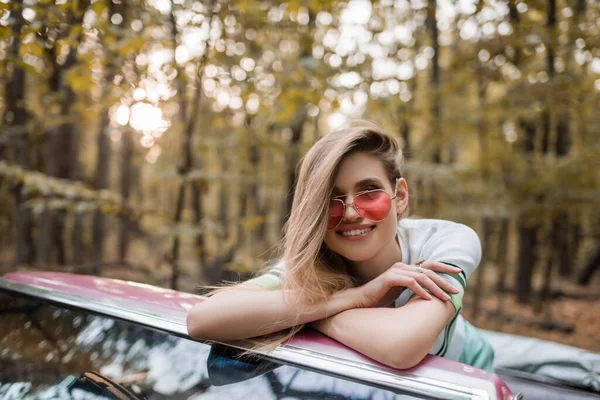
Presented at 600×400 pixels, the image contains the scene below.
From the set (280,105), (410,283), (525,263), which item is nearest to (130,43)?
(280,105)

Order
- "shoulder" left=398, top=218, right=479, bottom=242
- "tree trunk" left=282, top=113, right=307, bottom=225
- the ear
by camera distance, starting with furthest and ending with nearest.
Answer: "tree trunk" left=282, top=113, right=307, bottom=225
the ear
"shoulder" left=398, top=218, right=479, bottom=242

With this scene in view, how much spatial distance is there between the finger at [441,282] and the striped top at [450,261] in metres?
0.03

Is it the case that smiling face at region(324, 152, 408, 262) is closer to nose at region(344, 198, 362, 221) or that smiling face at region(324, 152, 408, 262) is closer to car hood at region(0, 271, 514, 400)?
nose at region(344, 198, 362, 221)

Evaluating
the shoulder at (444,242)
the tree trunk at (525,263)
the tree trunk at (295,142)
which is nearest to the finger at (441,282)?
the shoulder at (444,242)

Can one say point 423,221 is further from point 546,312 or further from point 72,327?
point 546,312

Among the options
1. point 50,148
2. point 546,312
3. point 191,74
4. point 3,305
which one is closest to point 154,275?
point 191,74

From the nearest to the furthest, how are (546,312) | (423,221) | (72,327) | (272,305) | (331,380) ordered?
(331,380)
(272,305)
(72,327)
(423,221)
(546,312)

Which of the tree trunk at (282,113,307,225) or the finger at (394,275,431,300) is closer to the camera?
the finger at (394,275,431,300)

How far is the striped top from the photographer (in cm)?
154

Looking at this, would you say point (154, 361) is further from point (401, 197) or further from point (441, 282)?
point (401, 197)

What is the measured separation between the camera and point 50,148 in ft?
23.1

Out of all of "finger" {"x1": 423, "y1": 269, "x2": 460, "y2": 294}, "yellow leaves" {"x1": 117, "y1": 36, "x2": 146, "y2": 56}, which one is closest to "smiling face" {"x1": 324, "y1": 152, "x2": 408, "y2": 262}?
"finger" {"x1": 423, "y1": 269, "x2": 460, "y2": 294}

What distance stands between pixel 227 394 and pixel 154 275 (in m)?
3.92

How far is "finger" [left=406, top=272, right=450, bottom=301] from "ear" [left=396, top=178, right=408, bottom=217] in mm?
472
